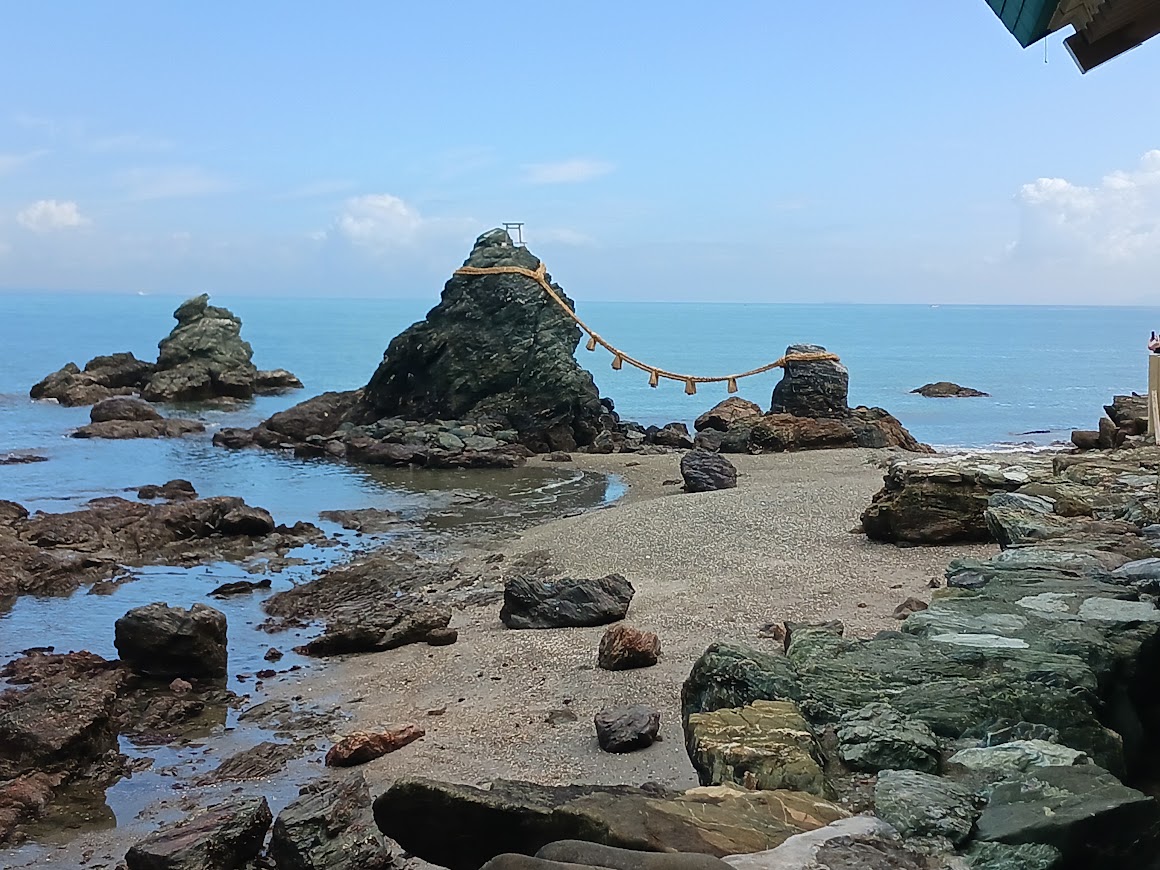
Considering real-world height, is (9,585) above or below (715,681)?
below

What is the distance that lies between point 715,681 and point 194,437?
22782mm

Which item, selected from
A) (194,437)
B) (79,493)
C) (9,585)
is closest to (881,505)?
(9,585)

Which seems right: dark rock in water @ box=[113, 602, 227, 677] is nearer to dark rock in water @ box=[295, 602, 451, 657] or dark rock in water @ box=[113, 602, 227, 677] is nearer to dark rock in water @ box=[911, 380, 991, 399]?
dark rock in water @ box=[295, 602, 451, 657]

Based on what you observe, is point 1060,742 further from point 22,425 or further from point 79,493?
point 22,425

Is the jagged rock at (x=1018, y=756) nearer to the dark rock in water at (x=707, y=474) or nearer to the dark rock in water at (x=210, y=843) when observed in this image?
the dark rock in water at (x=210, y=843)

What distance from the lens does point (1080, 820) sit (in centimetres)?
300

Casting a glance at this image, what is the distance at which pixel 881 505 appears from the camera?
31.8ft

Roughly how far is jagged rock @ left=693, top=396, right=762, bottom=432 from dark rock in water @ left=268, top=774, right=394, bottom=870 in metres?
20.2

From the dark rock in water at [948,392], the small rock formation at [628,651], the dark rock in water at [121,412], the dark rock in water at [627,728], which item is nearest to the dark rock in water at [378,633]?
the small rock formation at [628,651]

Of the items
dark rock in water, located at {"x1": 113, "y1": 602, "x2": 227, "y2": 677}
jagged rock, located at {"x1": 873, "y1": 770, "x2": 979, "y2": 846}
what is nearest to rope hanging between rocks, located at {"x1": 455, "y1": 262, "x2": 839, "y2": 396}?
dark rock in water, located at {"x1": 113, "y1": 602, "x2": 227, "y2": 677}

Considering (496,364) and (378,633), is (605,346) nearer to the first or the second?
(496,364)

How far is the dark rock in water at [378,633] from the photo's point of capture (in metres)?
8.51

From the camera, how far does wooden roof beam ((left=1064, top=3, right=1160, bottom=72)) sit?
4562 mm

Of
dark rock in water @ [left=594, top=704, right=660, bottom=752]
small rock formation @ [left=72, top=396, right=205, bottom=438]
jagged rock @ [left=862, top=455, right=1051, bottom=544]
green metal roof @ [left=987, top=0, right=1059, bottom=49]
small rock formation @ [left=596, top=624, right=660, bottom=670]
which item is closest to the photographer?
green metal roof @ [left=987, top=0, right=1059, bottom=49]
